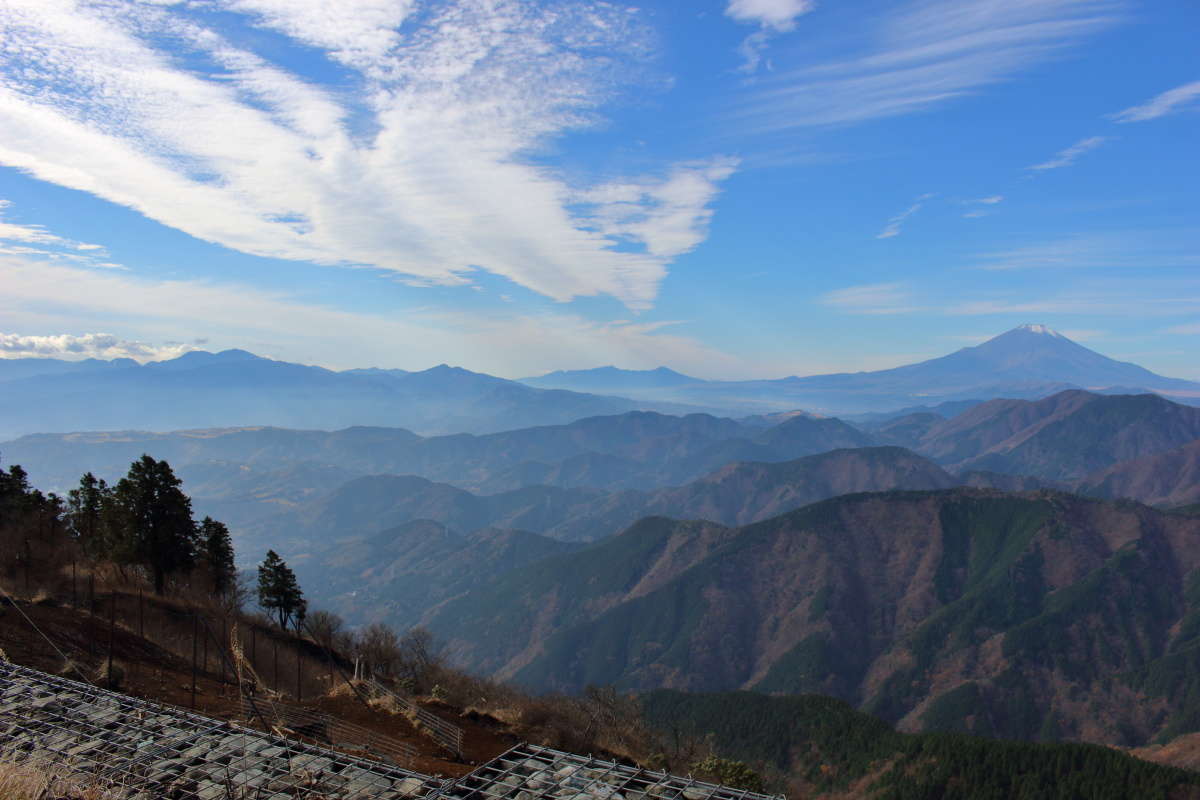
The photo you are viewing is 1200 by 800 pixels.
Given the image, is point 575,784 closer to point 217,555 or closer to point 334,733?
point 334,733

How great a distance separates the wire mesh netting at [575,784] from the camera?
1493cm

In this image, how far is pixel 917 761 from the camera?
92.1m

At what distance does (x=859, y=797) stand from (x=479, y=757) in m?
89.8

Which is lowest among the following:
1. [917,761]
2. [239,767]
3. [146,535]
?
[917,761]

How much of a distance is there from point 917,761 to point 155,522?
97449mm

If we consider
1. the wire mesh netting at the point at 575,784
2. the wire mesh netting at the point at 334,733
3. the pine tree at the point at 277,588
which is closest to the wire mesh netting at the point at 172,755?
the wire mesh netting at the point at 575,784

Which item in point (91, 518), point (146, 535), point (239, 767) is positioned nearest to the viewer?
point (239, 767)

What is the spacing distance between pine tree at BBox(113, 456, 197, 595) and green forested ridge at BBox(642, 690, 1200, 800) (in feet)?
153

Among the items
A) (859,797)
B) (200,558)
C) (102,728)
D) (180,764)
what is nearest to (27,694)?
(102,728)

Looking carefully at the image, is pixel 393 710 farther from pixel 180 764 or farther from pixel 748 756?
pixel 748 756

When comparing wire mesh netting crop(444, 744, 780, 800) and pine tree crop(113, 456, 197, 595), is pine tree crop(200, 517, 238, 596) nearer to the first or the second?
pine tree crop(113, 456, 197, 595)

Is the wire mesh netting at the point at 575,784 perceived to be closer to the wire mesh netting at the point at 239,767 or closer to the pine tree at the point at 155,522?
the wire mesh netting at the point at 239,767

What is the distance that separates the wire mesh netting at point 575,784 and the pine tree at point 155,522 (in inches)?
1628

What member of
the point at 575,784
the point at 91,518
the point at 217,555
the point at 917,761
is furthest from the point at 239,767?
the point at 917,761
